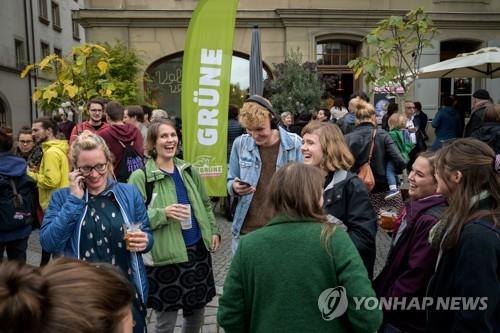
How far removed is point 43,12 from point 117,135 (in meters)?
28.3

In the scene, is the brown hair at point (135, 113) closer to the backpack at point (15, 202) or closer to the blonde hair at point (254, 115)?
the backpack at point (15, 202)

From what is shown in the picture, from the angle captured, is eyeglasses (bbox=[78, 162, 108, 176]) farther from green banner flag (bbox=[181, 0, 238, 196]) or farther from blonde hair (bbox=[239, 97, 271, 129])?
green banner flag (bbox=[181, 0, 238, 196])

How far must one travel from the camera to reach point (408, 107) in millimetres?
10555

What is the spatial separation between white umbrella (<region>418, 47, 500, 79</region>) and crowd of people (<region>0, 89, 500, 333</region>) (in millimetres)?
6007

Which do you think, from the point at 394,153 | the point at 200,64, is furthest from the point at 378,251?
the point at 200,64

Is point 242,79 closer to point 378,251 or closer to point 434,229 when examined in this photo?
point 378,251

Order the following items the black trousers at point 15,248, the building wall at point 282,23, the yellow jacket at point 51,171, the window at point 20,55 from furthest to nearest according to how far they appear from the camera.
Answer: the window at point 20,55
the building wall at point 282,23
the yellow jacket at point 51,171
the black trousers at point 15,248

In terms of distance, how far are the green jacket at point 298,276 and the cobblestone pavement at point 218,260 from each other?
235 cm

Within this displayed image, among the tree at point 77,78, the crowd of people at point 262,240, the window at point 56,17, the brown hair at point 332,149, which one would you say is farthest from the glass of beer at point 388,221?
the window at point 56,17

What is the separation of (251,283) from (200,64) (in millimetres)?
4116

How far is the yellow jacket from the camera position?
16.8ft

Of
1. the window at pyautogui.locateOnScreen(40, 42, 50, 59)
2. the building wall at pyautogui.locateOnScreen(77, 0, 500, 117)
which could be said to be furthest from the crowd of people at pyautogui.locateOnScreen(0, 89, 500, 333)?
the window at pyautogui.locateOnScreen(40, 42, 50, 59)

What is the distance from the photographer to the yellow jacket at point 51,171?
5.11 m

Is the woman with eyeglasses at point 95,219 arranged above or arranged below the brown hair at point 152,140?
below
